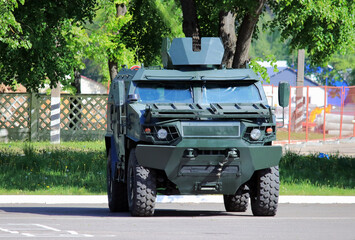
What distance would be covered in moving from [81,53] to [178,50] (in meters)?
25.3

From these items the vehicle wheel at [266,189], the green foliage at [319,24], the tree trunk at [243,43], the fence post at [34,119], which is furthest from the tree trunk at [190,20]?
the fence post at [34,119]

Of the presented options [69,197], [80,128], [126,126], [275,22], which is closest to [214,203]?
[69,197]

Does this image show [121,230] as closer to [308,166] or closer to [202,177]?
[202,177]

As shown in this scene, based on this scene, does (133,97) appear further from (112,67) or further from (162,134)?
(112,67)

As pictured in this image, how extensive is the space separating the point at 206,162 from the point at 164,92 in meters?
1.54

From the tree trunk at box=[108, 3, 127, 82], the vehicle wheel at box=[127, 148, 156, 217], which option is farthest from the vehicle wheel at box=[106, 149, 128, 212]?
the tree trunk at box=[108, 3, 127, 82]

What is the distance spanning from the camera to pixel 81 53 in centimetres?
3750

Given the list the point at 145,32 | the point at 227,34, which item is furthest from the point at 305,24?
the point at 145,32

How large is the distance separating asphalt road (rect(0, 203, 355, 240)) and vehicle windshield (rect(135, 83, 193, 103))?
171 centimetres

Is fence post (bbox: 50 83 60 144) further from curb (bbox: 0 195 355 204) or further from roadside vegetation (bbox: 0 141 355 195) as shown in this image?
curb (bbox: 0 195 355 204)

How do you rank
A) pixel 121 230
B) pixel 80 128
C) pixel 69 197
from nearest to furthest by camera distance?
1. pixel 121 230
2. pixel 69 197
3. pixel 80 128

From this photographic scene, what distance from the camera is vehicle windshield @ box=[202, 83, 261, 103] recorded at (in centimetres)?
1225

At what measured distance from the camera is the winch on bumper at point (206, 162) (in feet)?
36.7

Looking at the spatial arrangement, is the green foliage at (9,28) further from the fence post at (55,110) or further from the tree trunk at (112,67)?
the tree trunk at (112,67)
